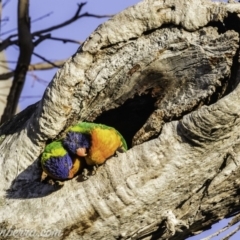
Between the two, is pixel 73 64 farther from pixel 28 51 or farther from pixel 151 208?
pixel 28 51

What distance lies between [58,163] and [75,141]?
17 centimetres

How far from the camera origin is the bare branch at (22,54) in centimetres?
475

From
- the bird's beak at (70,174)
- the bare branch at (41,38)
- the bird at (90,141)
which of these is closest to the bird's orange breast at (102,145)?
the bird at (90,141)

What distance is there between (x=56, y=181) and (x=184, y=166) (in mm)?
690

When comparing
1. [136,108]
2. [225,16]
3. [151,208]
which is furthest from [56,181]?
[225,16]

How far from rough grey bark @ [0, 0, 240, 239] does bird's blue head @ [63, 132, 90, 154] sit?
7 cm

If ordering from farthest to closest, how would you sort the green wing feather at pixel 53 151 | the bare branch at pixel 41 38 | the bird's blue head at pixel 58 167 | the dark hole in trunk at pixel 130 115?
1. the bare branch at pixel 41 38
2. the dark hole in trunk at pixel 130 115
3. the green wing feather at pixel 53 151
4. the bird's blue head at pixel 58 167

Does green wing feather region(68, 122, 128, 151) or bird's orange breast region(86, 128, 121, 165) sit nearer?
bird's orange breast region(86, 128, 121, 165)

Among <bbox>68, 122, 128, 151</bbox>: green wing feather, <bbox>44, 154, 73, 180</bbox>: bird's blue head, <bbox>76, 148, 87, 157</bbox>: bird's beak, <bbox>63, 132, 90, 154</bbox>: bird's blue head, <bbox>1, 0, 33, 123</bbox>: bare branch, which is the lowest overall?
<bbox>44, 154, 73, 180</bbox>: bird's blue head

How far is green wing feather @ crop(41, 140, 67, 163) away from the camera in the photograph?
11.1 feet

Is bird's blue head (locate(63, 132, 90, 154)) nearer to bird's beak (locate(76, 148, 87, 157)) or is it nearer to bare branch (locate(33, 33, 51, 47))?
bird's beak (locate(76, 148, 87, 157))

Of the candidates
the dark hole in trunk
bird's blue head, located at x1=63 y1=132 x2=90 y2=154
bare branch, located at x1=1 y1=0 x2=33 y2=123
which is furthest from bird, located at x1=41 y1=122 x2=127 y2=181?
bare branch, located at x1=1 y1=0 x2=33 y2=123

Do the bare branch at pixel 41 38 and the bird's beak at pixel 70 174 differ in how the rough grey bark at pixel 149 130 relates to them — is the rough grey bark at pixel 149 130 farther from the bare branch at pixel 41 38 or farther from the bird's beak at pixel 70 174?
the bare branch at pixel 41 38

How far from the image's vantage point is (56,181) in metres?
3.28
